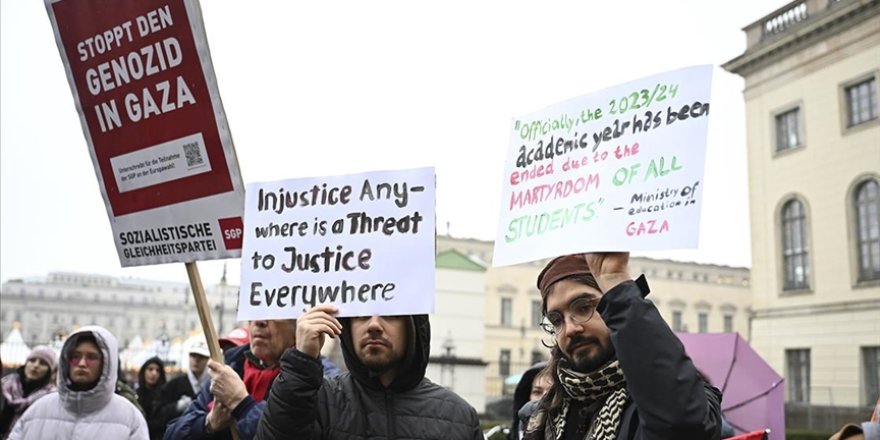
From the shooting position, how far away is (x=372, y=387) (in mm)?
2879

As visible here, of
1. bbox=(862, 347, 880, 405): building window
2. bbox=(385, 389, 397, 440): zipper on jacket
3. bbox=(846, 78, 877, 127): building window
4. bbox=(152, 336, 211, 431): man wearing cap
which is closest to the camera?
bbox=(385, 389, 397, 440): zipper on jacket

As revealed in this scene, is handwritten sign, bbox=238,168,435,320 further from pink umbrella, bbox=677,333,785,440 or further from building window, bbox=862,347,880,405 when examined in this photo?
building window, bbox=862,347,880,405

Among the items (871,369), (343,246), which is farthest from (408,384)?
(871,369)

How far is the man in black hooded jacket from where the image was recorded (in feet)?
8.64

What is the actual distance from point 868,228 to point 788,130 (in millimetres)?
5127

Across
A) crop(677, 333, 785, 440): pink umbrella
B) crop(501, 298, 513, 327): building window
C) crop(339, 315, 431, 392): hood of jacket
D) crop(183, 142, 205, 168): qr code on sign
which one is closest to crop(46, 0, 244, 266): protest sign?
crop(183, 142, 205, 168): qr code on sign

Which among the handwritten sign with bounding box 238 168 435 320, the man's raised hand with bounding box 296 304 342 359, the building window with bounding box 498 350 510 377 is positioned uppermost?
the handwritten sign with bounding box 238 168 435 320

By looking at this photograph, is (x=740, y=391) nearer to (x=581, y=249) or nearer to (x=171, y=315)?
(x=581, y=249)

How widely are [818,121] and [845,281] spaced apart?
5670mm

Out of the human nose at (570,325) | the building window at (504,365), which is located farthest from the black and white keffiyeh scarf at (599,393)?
the building window at (504,365)

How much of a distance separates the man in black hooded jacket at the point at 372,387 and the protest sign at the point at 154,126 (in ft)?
2.90

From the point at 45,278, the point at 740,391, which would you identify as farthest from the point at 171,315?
the point at 740,391

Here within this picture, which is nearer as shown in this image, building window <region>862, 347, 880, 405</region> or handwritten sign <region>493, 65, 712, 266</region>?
handwritten sign <region>493, 65, 712, 266</region>

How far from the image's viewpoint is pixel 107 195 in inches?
148
